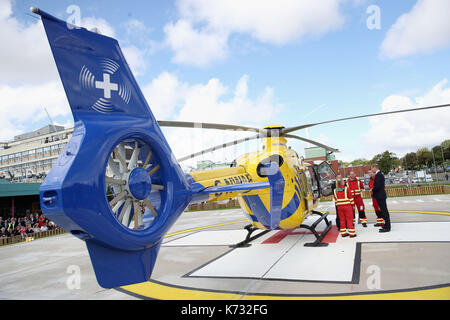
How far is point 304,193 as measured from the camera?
26.8 ft

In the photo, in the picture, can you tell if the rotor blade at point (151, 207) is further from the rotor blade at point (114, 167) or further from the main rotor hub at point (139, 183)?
the rotor blade at point (114, 167)

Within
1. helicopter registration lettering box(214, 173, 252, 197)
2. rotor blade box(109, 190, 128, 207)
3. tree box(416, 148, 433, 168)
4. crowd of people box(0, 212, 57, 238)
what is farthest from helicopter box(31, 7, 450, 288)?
tree box(416, 148, 433, 168)

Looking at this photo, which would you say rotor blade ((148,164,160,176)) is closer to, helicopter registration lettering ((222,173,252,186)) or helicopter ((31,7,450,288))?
helicopter ((31,7,450,288))

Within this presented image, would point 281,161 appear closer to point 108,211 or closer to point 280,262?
point 280,262

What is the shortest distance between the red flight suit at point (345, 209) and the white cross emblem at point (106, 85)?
7.69 m

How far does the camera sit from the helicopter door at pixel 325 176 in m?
10.3

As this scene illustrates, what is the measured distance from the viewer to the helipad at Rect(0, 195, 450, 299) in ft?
15.4

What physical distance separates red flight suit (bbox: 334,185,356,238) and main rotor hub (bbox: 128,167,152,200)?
719 cm

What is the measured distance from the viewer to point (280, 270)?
19.3ft

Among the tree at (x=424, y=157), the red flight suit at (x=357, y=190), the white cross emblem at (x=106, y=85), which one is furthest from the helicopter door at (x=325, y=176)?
the tree at (x=424, y=157)

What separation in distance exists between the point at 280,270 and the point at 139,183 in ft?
12.9

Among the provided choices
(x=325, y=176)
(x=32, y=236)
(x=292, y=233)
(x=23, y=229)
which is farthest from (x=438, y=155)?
(x=23, y=229)
